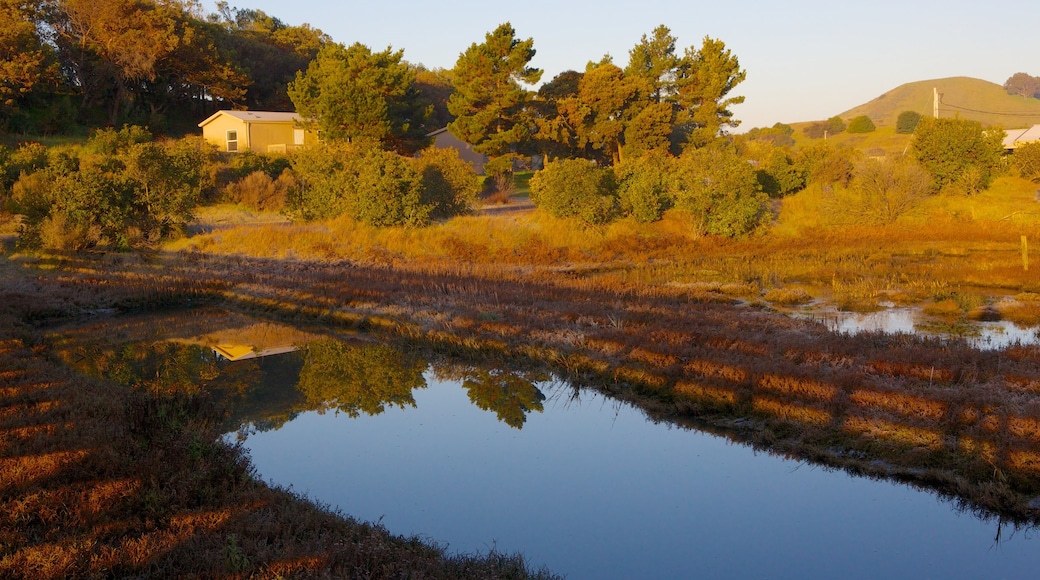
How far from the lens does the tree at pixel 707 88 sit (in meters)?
49.1

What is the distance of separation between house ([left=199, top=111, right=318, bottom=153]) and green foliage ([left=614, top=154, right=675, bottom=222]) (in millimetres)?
21364

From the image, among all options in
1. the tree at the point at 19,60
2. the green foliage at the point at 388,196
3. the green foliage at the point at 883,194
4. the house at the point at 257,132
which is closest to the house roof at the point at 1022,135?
the green foliage at the point at 883,194

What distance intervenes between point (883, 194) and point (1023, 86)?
180333 mm

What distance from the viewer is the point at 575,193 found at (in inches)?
1106

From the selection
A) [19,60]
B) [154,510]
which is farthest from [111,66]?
[154,510]

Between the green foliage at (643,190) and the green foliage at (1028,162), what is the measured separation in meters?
16.9

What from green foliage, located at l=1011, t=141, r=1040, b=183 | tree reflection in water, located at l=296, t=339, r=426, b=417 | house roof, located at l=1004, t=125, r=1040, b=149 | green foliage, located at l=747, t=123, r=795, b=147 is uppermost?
green foliage, located at l=747, t=123, r=795, b=147

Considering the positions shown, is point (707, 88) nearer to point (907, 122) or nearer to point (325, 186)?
point (325, 186)

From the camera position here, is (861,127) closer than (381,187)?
No

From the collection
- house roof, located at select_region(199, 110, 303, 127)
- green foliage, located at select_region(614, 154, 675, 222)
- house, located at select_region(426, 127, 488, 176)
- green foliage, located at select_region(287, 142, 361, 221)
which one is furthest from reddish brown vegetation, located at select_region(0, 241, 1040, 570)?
house, located at select_region(426, 127, 488, 176)

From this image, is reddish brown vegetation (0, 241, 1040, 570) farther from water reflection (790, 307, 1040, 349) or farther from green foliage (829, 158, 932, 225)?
green foliage (829, 158, 932, 225)

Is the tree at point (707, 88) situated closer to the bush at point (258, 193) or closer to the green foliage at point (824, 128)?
the bush at point (258, 193)

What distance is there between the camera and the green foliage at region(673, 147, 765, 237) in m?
27.7

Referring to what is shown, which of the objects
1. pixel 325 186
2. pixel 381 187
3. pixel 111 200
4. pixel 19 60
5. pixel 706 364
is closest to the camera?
pixel 706 364
